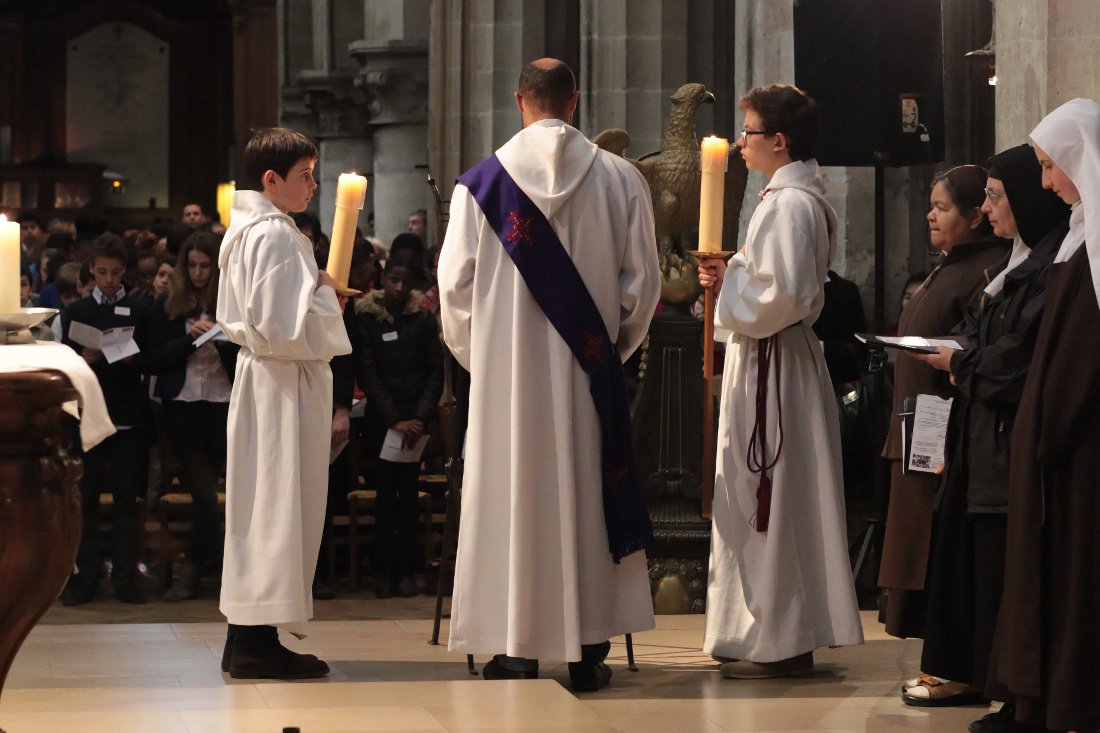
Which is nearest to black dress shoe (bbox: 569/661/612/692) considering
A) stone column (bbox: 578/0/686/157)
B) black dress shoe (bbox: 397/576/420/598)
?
black dress shoe (bbox: 397/576/420/598)

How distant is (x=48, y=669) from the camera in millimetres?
6508

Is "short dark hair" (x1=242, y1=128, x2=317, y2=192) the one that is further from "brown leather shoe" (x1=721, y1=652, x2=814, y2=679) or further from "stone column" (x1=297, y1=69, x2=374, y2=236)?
"stone column" (x1=297, y1=69, x2=374, y2=236)

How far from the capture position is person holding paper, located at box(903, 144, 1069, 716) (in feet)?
17.3

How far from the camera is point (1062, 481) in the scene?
16.4ft

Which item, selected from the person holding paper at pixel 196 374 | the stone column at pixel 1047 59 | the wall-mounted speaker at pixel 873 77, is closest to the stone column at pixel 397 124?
the person holding paper at pixel 196 374

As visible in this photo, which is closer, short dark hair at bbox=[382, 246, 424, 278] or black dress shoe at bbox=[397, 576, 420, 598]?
black dress shoe at bbox=[397, 576, 420, 598]

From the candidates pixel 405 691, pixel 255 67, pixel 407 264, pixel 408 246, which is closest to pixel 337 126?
pixel 255 67

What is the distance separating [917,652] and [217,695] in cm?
265

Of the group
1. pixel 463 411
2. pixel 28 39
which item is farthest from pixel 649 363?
pixel 28 39

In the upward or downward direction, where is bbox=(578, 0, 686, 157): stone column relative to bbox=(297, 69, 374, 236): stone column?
downward

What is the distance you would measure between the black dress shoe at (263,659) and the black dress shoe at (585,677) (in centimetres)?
88

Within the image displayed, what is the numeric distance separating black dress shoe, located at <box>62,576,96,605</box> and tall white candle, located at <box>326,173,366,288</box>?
3.29m

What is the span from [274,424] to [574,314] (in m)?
1.06

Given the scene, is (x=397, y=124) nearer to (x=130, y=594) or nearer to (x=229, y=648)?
(x=130, y=594)
